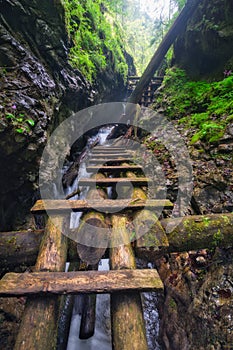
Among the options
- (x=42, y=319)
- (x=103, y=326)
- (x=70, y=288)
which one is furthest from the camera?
(x=103, y=326)

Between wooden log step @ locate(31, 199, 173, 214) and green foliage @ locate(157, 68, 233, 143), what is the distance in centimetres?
205

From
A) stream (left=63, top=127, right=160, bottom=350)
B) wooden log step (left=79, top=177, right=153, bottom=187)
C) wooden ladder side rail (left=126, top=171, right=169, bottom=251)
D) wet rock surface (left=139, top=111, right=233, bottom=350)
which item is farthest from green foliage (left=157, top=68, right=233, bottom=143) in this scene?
stream (left=63, top=127, right=160, bottom=350)

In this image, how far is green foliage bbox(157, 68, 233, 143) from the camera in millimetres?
3673

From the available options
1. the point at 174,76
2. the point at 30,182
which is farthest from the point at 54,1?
the point at 174,76

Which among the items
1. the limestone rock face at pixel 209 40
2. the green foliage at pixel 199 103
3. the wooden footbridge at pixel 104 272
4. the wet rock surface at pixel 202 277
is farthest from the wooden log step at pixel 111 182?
the limestone rock face at pixel 209 40

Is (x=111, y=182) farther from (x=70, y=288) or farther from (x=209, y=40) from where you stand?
(x=209, y=40)

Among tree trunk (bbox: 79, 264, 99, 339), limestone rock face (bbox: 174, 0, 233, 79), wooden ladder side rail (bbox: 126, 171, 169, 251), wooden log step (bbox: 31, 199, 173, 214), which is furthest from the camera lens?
limestone rock face (bbox: 174, 0, 233, 79)

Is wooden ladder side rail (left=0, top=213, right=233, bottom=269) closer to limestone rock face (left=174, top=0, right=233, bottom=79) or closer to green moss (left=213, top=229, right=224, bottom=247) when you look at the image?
green moss (left=213, top=229, right=224, bottom=247)

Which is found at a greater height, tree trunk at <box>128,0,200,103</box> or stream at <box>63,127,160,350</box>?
tree trunk at <box>128,0,200,103</box>

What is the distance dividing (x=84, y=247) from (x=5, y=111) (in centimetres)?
231

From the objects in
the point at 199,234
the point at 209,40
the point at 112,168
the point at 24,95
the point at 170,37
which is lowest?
the point at 112,168

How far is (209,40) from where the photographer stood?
5473mm

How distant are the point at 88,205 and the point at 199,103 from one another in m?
4.52

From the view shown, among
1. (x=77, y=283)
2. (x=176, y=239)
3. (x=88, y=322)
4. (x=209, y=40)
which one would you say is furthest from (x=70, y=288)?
(x=209, y=40)
